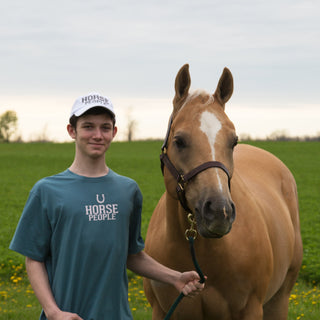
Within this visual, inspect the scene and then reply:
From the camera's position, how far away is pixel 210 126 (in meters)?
3.18

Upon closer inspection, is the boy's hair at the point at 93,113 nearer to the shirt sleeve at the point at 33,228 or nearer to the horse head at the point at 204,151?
the shirt sleeve at the point at 33,228

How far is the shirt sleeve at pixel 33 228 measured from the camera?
2715 mm

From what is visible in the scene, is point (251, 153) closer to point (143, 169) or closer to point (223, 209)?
point (223, 209)

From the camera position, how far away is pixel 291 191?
607 centimetres

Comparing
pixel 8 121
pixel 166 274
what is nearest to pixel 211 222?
pixel 166 274

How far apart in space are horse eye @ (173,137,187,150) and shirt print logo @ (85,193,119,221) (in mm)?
650

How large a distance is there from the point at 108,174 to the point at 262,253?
164 centimetres

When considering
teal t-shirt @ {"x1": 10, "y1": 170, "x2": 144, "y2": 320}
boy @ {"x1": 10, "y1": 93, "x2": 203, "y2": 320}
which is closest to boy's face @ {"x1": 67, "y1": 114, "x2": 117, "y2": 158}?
boy @ {"x1": 10, "y1": 93, "x2": 203, "y2": 320}

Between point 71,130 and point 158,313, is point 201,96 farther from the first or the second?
point 158,313

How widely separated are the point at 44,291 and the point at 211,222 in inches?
38.6

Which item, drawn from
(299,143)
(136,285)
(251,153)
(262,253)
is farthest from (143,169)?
(262,253)

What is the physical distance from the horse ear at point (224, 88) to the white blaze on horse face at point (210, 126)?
1.07ft

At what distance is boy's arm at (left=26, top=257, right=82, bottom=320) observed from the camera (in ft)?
8.47

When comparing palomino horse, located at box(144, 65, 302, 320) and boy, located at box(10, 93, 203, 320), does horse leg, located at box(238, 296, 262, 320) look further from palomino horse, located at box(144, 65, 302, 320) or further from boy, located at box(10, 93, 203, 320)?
boy, located at box(10, 93, 203, 320)
